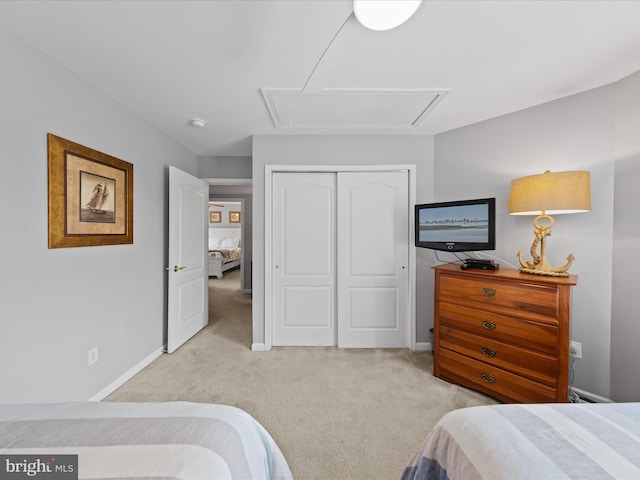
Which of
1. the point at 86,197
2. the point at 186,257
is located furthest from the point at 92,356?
the point at 186,257

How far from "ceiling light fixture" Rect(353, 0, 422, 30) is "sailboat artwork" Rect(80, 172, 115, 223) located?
2085 mm

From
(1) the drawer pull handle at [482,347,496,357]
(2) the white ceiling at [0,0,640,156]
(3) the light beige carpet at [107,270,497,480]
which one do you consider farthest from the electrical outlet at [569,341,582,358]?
(2) the white ceiling at [0,0,640,156]

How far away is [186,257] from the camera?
3053 millimetres

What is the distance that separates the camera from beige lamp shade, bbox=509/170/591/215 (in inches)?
69.3

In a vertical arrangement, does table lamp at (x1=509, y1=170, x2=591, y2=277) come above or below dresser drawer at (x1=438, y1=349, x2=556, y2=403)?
above

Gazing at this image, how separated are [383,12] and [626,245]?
2286mm

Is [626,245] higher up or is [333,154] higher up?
[333,154]

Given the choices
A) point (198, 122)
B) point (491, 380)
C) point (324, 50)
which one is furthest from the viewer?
point (198, 122)

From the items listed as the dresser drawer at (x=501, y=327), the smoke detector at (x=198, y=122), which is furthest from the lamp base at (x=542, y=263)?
the smoke detector at (x=198, y=122)

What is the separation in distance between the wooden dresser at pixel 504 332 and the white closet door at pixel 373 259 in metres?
0.64

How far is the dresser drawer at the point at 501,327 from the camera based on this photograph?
5.73 ft

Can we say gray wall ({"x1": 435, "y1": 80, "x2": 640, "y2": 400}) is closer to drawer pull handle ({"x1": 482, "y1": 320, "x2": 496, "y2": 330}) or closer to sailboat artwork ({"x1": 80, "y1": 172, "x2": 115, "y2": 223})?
drawer pull handle ({"x1": 482, "y1": 320, "x2": 496, "y2": 330})
